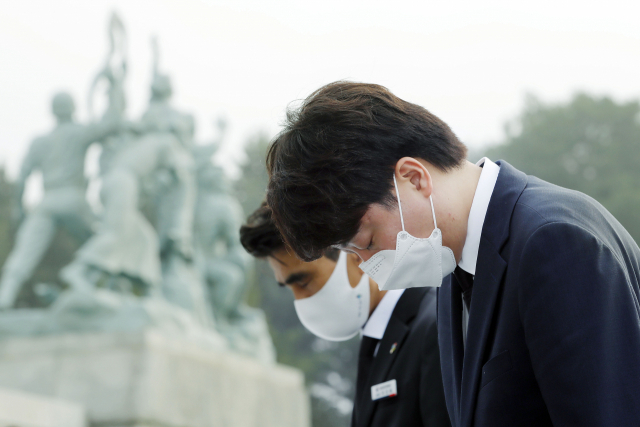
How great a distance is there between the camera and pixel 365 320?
2533 mm

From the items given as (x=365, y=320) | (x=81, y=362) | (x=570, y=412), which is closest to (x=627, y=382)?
(x=570, y=412)

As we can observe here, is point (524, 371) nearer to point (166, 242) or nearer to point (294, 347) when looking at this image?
point (166, 242)

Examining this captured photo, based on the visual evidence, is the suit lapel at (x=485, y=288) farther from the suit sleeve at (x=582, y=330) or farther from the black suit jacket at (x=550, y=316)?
the suit sleeve at (x=582, y=330)

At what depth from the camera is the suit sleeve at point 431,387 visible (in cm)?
190

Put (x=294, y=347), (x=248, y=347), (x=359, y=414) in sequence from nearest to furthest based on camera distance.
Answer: (x=359, y=414)
(x=248, y=347)
(x=294, y=347)

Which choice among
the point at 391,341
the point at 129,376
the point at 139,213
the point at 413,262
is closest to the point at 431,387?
the point at 391,341

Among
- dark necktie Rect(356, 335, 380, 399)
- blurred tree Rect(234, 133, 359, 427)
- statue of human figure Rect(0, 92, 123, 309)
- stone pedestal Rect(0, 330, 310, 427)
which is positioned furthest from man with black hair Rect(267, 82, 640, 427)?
blurred tree Rect(234, 133, 359, 427)

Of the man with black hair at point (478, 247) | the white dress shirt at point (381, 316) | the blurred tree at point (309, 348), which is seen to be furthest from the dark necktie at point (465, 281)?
the blurred tree at point (309, 348)

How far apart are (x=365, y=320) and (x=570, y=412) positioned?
1.38 metres

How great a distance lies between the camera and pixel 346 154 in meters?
1.43

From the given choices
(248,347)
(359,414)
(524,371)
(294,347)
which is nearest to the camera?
(524,371)

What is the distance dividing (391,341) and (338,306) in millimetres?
405

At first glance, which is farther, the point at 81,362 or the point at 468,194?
the point at 81,362

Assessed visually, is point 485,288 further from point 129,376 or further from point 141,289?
point 141,289
